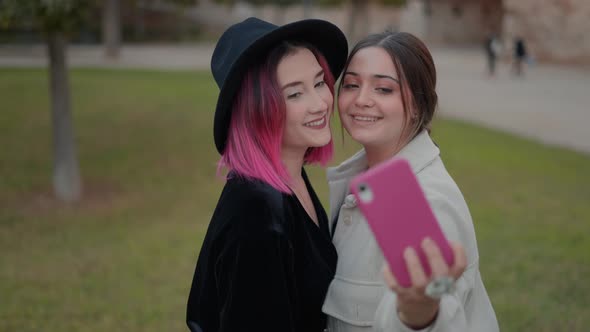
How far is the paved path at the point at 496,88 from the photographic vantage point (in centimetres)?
1427

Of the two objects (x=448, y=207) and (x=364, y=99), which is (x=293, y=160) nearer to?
(x=364, y=99)

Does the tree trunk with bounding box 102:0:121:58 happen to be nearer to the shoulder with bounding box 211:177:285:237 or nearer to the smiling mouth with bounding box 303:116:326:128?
the smiling mouth with bounding box 303:116:326:128

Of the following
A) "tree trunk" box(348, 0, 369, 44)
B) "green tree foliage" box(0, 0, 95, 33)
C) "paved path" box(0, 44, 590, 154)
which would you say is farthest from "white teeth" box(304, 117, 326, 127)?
"tree trunk" box(348, 0, 369, 44)

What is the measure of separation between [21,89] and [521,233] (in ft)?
46.1

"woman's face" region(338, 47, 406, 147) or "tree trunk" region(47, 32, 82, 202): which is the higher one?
"woman's face" region(338, 47, 406, 147)

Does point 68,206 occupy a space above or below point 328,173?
below

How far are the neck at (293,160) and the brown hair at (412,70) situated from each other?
0.34 m

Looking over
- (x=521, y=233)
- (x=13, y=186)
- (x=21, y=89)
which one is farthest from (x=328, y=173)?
(x=21, y=89)

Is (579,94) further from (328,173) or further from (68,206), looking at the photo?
(328,173)

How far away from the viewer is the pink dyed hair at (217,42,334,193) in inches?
89.4

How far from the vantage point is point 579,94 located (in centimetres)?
1817

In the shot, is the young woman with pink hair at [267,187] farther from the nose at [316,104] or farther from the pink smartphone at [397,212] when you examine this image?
the pink smartphone at [397,212]

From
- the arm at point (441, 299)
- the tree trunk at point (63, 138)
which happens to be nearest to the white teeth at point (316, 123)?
the arm at point (441, 299)

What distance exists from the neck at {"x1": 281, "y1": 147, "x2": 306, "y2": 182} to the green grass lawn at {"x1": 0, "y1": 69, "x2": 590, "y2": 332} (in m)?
3.35
